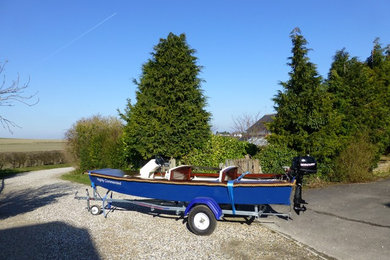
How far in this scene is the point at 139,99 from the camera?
10.8 metres

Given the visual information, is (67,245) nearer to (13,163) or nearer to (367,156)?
(367,156)

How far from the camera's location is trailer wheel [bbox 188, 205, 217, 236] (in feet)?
17.7

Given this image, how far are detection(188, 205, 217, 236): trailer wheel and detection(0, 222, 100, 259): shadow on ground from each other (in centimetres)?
184

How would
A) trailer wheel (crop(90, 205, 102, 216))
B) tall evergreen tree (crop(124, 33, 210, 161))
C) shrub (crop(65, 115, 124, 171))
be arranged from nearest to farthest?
1. trailer wheel (crop(90, 205, 102, 216))
2. tall evergreen tree (crop(124, 33, 210, 161))
3. shrub (crop(65, 115, 124, 171))

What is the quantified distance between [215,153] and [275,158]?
2259 mm

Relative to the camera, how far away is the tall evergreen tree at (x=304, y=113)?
9.65 meters

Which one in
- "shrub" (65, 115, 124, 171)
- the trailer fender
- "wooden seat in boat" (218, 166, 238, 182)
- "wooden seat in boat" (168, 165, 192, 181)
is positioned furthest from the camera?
"shrub" (65, 115, 124, 171)

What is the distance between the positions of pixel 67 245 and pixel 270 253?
3642 millimetres

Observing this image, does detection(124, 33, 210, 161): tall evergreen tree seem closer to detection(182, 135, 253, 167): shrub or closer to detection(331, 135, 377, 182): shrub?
detection(182, 135, 253, 167): shrub

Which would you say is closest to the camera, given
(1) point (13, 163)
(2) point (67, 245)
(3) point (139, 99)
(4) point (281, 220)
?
(2) point (67, 245)

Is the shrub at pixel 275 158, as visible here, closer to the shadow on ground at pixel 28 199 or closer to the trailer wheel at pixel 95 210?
the trailer wheel at pixel 95 210

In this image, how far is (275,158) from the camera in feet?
32.0

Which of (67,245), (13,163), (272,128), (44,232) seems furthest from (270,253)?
(13,163)

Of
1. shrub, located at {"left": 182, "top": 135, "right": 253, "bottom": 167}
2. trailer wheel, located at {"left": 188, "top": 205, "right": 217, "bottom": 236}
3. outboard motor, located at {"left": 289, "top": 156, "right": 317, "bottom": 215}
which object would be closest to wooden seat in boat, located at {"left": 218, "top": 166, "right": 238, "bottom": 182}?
trailer wheel, located at {"left": 188, "top": 205, "right": 217, "bottom": 236}
